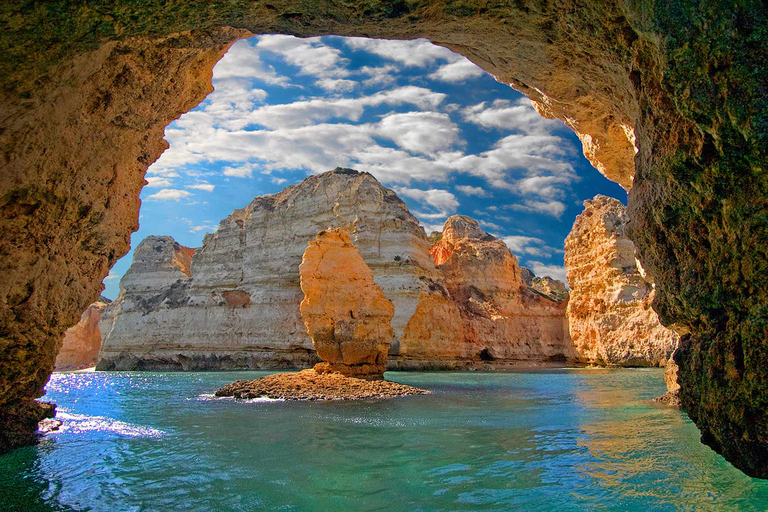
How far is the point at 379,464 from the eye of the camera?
21.7 ft

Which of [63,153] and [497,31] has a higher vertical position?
[497,31]

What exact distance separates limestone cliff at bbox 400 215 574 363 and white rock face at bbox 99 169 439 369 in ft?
14.6

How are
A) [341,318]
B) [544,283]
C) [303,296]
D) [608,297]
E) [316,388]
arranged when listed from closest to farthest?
[316,388] < [341,318] < [608,297] < [303,296] < [544,283]

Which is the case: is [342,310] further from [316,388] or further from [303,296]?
[303,296]

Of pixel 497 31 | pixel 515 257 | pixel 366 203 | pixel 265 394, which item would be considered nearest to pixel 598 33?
pixel 497 31

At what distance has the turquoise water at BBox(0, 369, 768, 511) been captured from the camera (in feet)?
16.7

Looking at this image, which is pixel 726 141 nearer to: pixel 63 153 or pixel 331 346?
pixel 63 153

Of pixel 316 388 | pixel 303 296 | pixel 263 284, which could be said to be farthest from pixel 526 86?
pixel 263 284

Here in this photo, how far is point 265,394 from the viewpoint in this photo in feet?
49.0

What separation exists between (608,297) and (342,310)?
74.1ft

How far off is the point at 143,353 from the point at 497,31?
133 feet

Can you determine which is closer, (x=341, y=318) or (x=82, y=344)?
(x=341, y=318)

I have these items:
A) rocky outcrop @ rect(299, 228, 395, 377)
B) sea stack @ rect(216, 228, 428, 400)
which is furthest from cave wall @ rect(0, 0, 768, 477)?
rocky outcrop @ rect(299, 228, 395, 377)

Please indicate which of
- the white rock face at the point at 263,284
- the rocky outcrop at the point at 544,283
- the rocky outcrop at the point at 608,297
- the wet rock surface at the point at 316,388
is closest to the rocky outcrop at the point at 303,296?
the white rock face at the point at 263,284
